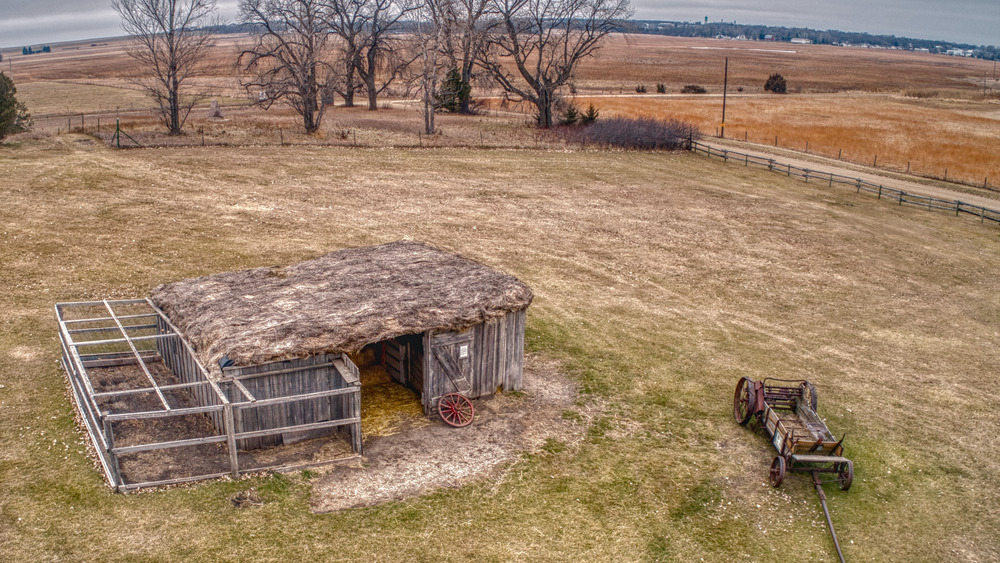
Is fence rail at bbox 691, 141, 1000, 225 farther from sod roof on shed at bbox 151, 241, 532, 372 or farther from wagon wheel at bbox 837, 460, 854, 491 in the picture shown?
sod roof on shed at bbox 151, 241, 532, 372

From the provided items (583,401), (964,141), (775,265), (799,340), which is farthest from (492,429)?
(964,141)

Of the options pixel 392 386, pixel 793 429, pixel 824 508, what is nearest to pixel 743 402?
pixel 793 429

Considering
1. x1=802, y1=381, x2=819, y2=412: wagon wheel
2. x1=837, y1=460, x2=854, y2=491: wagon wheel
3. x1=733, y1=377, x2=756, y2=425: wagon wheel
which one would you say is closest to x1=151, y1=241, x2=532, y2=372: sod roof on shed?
x1=733, y1=377, x2=756, y2=425: wagon wheel

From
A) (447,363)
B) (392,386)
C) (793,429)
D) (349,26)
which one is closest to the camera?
(793,429)

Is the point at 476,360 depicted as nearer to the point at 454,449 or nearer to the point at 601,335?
the point at 454,449

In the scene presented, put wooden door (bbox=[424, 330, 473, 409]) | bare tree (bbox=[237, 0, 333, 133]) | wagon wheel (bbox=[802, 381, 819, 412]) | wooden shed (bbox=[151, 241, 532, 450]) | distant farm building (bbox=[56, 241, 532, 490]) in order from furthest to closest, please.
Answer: bare tree (bbox=[237, 0, 333, 133]) → wagon wheel (bbox=[802, 381, 819, 412]) → wooden door (bbox=[424, 330, 473, 409]) → wooden shed (bbox=[151, 241, 532, 450]) → distant farm building (bbox=[56, 241, 532, 490])

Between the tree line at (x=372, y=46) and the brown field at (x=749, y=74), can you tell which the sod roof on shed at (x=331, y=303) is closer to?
the tree line at (x=372, y=46)
